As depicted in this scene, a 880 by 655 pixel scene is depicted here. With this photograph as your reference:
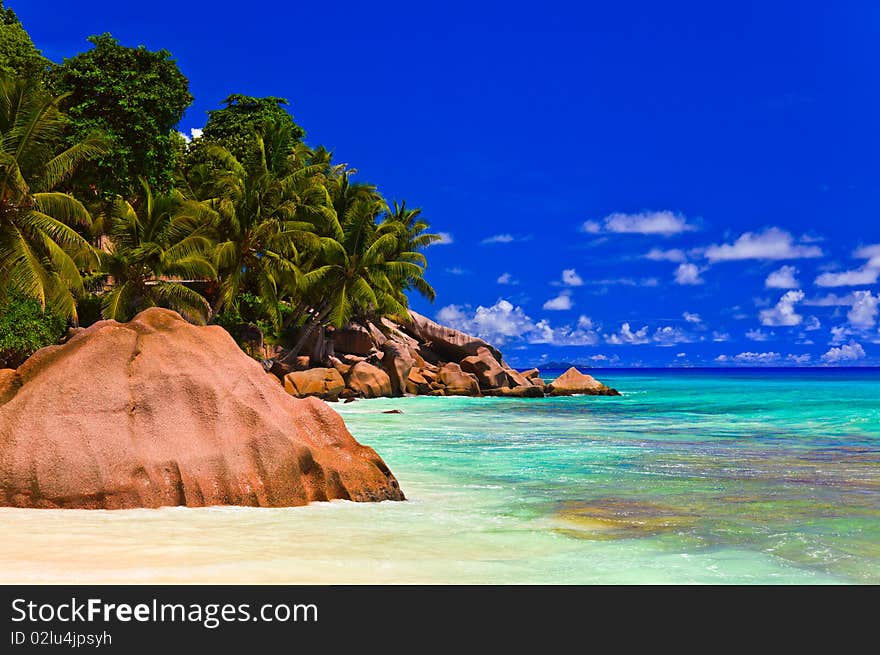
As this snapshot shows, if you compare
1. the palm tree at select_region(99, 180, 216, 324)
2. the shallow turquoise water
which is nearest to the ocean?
the shallow turquoise water

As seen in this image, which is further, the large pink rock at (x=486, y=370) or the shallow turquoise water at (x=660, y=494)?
the large pink rock at (x=486, y=370)

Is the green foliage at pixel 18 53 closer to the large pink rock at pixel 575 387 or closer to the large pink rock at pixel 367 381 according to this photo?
the large pink rock at pixel 367 381

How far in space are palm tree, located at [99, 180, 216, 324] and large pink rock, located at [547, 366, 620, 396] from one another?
847 inches

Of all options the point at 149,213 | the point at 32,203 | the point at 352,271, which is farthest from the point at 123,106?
the point at 352,271

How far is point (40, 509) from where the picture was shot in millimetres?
6402

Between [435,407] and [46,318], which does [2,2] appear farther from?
[435,407]

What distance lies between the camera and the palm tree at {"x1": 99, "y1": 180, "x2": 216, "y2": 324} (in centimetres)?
2545

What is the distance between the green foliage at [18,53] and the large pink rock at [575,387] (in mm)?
27805

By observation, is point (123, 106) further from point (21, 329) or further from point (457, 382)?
point (457, 382)

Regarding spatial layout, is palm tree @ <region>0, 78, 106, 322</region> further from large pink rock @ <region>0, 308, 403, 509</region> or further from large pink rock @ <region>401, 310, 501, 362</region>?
large pink rock @ <region>401, 310, 501, 362</region>

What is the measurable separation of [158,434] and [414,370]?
3406 centimetres

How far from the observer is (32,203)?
1903cm

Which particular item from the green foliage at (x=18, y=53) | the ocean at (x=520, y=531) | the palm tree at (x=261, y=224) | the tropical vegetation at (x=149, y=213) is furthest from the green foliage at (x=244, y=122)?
the ocean at (x=520, y=531)

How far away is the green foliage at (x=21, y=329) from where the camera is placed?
20797 mm
